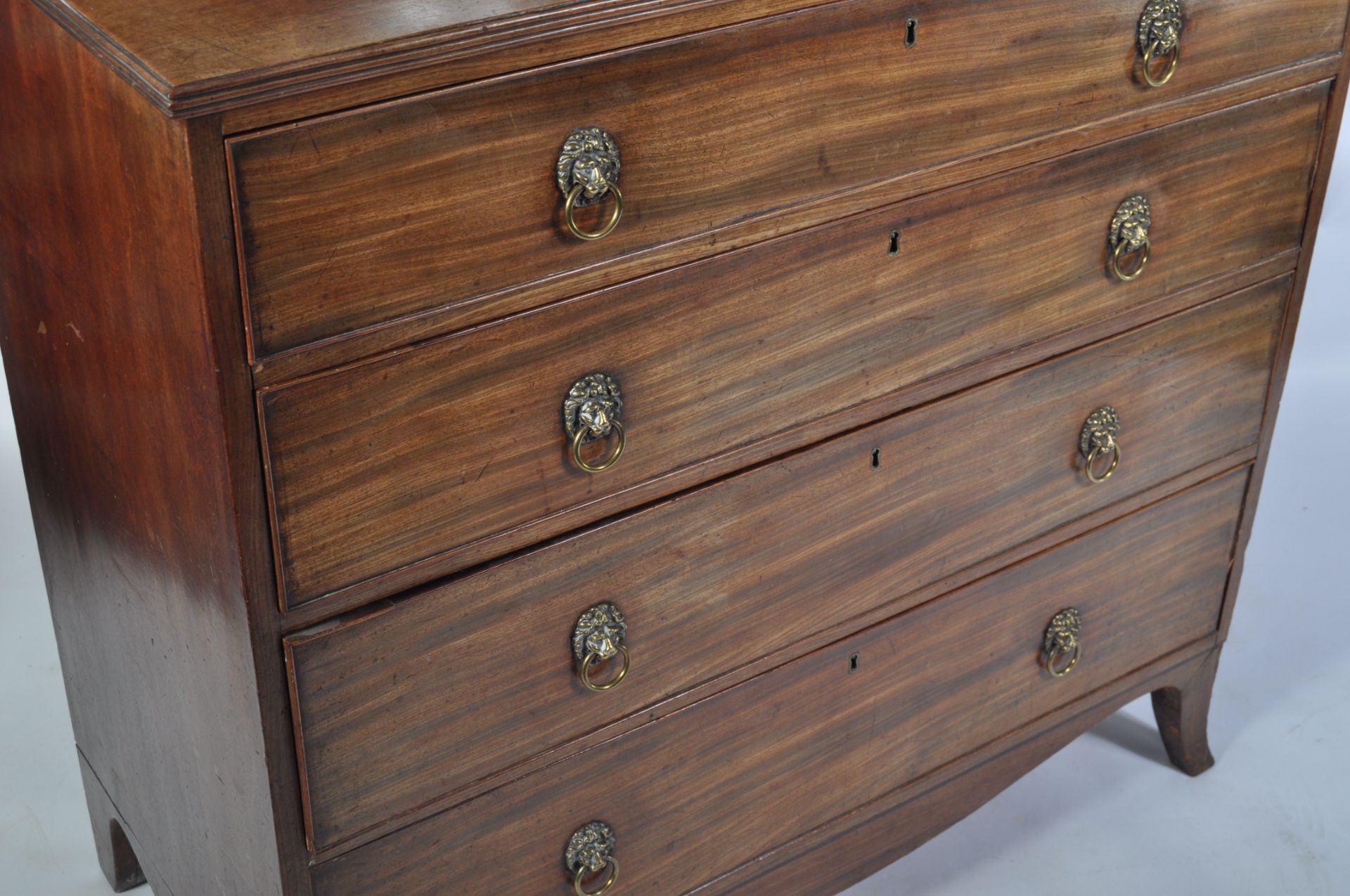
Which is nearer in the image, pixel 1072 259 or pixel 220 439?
pixel 220 439

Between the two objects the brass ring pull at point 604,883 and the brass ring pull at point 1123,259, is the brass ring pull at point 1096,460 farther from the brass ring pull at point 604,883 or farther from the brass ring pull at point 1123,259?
the brass ring pull at point 604,883

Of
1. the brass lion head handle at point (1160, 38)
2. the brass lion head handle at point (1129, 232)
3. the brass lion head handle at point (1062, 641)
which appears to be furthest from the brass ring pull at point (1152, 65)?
the brass lion head handle at point (1062, 641)

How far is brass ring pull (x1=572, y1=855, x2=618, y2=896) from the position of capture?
1855 millimetres

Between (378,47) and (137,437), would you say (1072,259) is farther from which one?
(137,437)

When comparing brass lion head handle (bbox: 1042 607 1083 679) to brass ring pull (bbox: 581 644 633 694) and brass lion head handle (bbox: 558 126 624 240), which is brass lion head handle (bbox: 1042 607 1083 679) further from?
brass lion head handle (bbox: 558 126 624 240)

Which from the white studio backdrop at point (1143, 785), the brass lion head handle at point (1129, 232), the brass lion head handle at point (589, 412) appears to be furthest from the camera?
the white studio backdrop at point (1143, 785)

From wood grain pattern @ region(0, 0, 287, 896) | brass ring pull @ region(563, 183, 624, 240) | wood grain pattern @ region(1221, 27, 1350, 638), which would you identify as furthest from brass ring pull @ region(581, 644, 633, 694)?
wood grain pattern @ region(1221, 27, 1350, 638)

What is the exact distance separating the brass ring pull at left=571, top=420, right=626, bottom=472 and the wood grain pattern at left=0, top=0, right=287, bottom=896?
334 millimetres

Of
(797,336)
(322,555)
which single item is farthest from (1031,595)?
(322,555)

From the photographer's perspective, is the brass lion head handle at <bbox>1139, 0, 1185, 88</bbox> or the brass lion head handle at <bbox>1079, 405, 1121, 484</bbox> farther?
the brass lion head handle at <bbox>1079, 405, 1121, 484</bbox>

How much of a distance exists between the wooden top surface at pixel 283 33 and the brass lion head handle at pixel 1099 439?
862mm

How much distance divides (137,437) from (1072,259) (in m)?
1.05

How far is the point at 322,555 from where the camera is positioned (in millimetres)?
1499

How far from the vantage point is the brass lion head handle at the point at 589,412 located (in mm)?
1588
